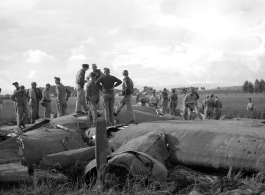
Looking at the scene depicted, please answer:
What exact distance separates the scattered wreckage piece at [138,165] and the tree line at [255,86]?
92.1 m

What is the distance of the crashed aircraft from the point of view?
597cm

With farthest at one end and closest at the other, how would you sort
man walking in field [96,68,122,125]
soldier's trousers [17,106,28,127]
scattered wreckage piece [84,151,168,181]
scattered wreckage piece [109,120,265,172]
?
1. soldier's trousers [17,106,28,127]
2. man walking in field [96,68,122,125]
3. scattered wreckage piece [109,120,265,172]
4. scattered wreckage piece [84,151,168,181]

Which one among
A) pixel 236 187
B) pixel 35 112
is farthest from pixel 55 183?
pixel 35 112

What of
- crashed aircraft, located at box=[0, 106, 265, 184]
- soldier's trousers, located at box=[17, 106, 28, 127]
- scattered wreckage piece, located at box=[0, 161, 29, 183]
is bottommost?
scattered wreckage piece, located at box=[0, 161, 29, 183]

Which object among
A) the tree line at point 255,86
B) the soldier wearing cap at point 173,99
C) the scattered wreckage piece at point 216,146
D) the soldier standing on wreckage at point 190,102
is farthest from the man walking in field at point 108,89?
the tree line at point 255,86

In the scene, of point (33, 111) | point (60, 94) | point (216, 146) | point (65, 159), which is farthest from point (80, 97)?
point (216, 146)

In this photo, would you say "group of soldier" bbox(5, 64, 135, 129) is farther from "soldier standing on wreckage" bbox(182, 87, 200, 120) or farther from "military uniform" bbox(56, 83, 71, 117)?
"soldier standing on wreckage" bbox(182, 87, 200, 120)

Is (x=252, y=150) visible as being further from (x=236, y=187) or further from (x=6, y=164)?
(x=6, y=164)

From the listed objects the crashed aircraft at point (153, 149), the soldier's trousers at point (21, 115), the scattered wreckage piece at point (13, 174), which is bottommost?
the scattered wreckage piece at point (13, 174)

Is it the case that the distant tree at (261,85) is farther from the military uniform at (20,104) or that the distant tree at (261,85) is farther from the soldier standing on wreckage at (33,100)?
the military uniform at (20,104)

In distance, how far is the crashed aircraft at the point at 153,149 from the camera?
5.97 meters

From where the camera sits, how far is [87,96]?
10570mm

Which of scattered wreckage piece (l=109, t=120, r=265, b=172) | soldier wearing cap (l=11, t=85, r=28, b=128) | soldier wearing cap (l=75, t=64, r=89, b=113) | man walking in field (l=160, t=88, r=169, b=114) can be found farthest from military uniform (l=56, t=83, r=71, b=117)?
man walking in field (l=160, t=88, r=169, b=114)

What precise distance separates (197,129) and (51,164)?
3091mm
